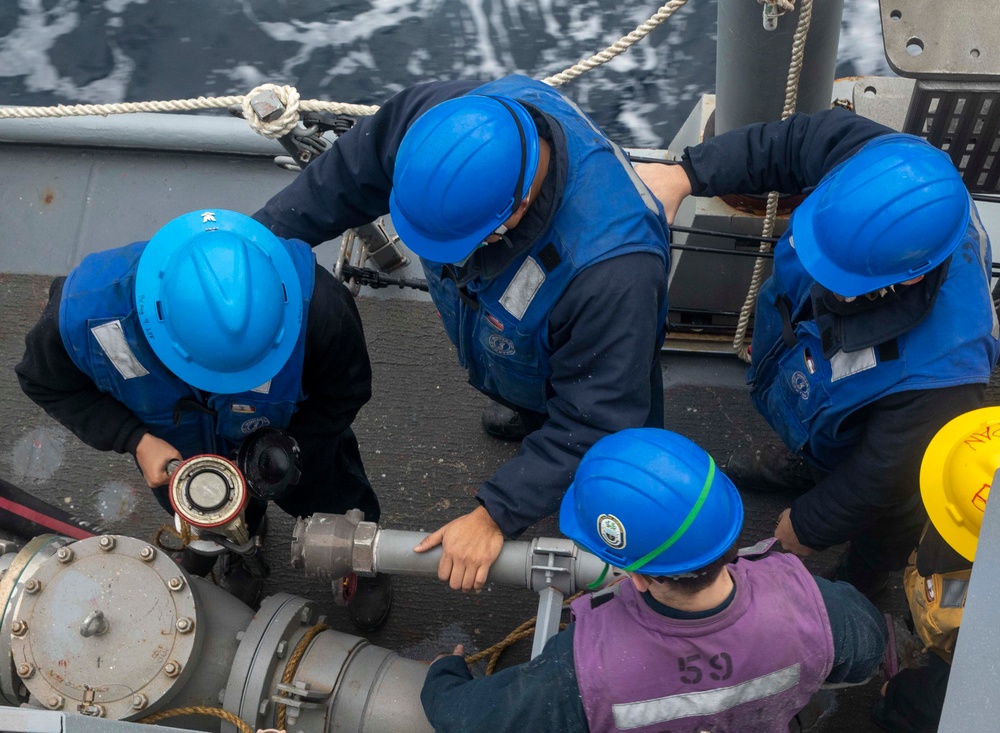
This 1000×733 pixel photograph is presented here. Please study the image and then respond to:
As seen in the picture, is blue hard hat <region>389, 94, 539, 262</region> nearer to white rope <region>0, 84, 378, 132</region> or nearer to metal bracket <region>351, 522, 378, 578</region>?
metal bracket <region>351, 522, 378, 578</region>

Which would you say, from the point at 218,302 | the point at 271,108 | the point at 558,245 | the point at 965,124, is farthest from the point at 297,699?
the point at 965,124

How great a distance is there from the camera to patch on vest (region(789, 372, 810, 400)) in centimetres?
192

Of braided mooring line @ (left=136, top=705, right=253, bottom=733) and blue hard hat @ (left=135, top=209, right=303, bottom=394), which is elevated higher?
blue hard hat @ (left=135, top=209, right=303, bottom=394)

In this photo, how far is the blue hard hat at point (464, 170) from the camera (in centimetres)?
154

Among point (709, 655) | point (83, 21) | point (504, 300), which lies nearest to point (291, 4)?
point (83, 21)

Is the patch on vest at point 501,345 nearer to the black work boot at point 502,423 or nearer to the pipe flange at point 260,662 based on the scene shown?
the pipe flange at point 260,662

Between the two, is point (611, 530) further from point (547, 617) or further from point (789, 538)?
point (789, 538)

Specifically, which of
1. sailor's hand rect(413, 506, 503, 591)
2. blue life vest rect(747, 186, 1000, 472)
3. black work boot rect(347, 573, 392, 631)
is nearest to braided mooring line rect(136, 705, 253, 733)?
sailor's hand rect(413, 506, 503, 591)

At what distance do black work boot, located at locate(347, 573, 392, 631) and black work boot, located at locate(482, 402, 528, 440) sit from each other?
61cm

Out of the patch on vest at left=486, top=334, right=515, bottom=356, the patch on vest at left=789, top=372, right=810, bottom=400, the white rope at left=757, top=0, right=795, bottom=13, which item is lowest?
the patch on vest at left=789, top=372, right=810, bottom=400

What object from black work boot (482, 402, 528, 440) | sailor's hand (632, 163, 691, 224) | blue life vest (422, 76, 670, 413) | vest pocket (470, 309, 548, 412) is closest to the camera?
blue life vest (422, 76, 670, 413)

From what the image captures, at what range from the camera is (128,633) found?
4.96 ft

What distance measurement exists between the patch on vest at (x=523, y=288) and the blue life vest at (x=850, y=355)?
571mm

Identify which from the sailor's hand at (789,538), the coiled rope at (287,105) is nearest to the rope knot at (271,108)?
the coiled rope at (287,105)
